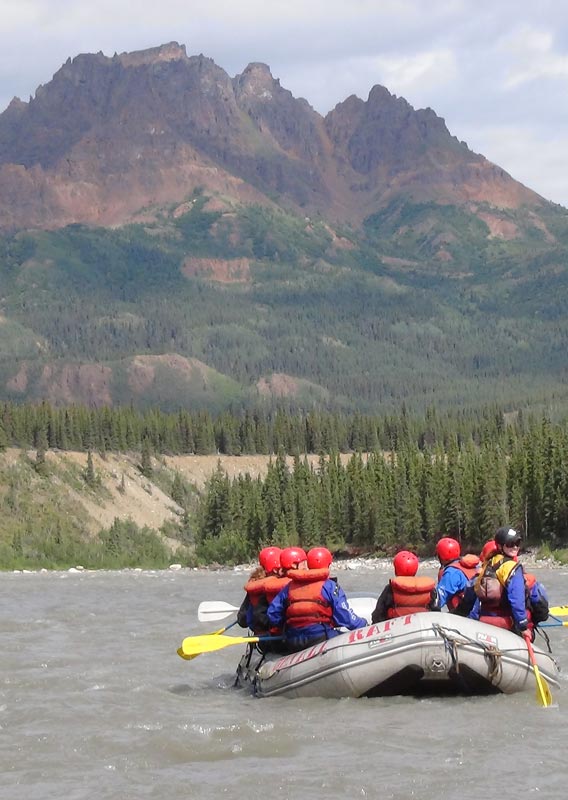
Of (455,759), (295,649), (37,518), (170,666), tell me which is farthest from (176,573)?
(455,759)

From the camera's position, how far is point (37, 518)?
140 metres

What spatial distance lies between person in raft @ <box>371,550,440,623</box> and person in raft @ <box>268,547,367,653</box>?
113 cm

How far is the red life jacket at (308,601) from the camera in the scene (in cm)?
3056

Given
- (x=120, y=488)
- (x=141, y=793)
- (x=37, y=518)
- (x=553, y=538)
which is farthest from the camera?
(x=120, y=488)

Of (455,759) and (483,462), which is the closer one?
(455,759)

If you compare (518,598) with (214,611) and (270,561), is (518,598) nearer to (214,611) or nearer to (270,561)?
(270,561)

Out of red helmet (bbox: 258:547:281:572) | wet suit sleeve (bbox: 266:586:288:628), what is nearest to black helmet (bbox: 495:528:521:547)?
wet suit sleeve (bbox: 266:586:288:628)

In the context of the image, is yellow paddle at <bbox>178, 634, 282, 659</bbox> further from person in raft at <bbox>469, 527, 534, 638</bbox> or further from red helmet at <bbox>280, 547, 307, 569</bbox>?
person in raft at <bbox>469, 527, 534, 638</bbox>

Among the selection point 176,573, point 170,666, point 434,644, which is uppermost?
point 434,644

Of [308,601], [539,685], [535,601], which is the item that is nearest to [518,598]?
[535,601]

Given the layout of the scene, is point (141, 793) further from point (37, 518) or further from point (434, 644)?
point (37, 518)

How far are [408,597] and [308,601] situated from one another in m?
2.46

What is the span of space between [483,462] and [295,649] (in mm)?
90713

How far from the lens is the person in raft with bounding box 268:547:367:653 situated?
30.5 meters
